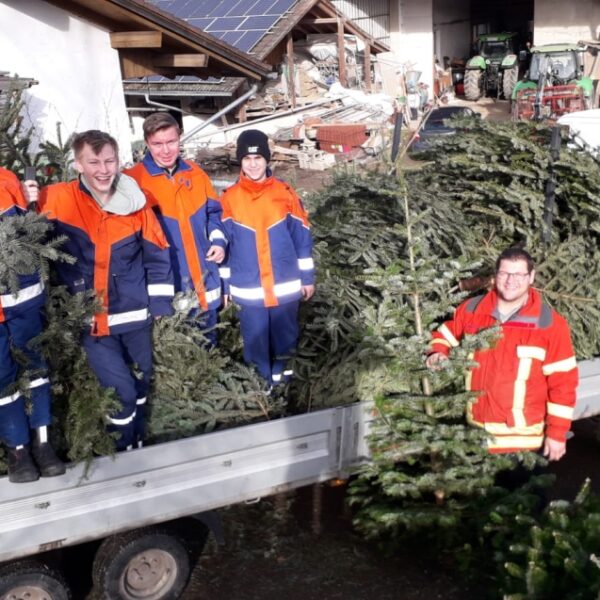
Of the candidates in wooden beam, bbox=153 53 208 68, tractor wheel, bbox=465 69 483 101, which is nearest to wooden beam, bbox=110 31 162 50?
wooden beam, bbox=153 53 208 68

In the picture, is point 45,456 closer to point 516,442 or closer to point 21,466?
point 21,466

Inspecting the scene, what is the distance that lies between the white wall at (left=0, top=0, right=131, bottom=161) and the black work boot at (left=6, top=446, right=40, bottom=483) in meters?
5.66

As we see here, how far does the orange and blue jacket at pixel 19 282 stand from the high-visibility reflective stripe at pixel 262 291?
1286 millimetres

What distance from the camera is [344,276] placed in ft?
17.1

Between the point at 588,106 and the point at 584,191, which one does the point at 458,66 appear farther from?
the point at 584,191

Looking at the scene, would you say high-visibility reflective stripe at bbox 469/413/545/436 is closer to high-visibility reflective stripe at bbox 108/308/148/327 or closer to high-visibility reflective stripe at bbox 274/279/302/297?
high-visibility reflective stripe at bbox 274/279/302/297

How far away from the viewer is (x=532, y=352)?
402cm

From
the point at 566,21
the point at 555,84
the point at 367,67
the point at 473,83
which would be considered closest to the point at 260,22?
the point at 367,67

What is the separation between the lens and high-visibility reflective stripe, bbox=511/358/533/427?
4.05m

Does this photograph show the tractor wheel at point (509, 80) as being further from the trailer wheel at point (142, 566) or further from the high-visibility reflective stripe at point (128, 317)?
the trailer wheel at point (142, 566)

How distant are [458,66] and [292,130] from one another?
661 inches

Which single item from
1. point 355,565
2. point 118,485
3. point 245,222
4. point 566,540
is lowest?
point 355,565

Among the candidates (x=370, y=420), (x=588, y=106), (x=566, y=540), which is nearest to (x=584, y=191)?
(x=370, y=420)

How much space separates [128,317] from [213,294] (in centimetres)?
78
